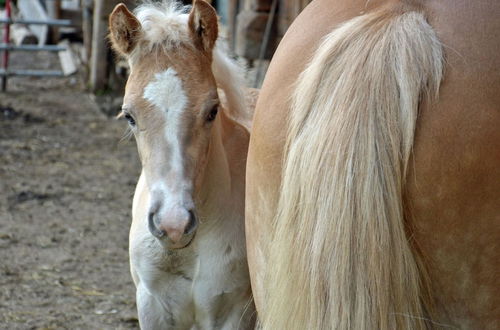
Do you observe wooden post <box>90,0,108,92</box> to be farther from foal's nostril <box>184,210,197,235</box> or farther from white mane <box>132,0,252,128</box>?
foal's nostril <box>184,210,197,235</box>

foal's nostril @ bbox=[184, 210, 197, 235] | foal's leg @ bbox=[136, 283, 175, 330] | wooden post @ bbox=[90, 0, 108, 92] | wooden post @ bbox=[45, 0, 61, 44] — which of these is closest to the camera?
foal's nostril @ bbox=[184, 210, 197, 235]

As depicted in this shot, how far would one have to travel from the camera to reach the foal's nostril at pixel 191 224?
234 centimetres

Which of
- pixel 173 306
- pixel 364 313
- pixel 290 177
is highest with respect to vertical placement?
pixel 290 177

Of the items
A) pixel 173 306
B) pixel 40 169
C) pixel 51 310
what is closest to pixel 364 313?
pixel 173 306

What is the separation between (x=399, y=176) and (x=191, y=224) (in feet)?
3.03

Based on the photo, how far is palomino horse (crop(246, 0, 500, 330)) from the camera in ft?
5.06

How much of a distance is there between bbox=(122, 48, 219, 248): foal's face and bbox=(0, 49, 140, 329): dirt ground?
4.89ft

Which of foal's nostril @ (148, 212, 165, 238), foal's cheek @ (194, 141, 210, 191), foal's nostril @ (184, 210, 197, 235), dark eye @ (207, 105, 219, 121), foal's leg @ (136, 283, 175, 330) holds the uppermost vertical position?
dark eye @ (207, 105, 219, 121)

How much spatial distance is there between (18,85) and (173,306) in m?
7.64

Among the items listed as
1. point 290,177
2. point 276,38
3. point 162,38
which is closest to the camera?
point 290,177

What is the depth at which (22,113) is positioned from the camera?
323 inches

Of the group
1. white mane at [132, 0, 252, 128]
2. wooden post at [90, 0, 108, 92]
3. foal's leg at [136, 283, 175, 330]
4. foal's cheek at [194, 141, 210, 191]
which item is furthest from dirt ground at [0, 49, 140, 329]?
foal's cheek at [194, 141, 210, 191]

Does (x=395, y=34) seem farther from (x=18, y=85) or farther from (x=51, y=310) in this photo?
(x=18, y=85)

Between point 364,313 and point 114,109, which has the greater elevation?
point 364,313
